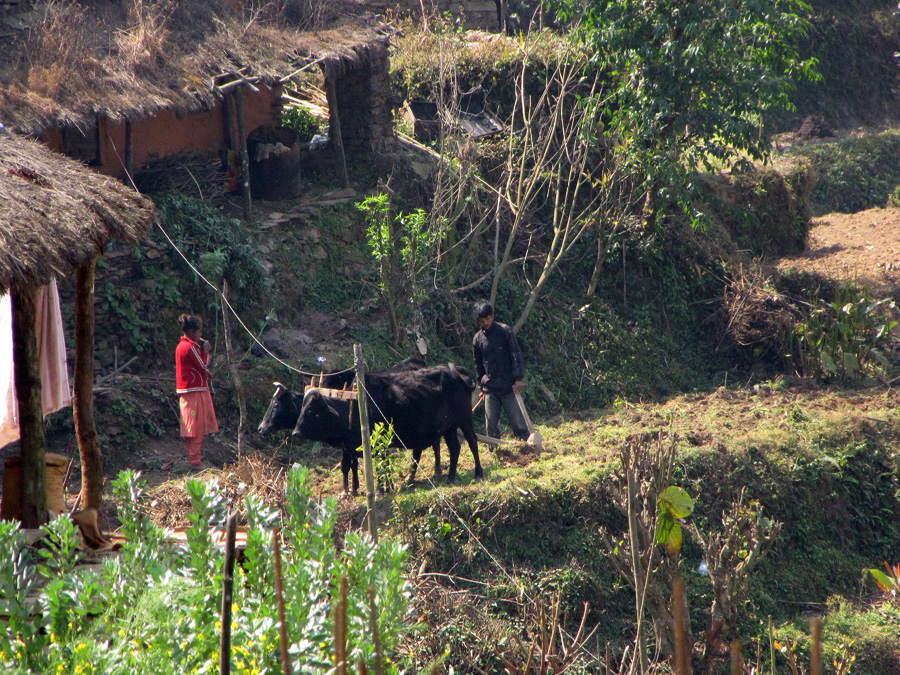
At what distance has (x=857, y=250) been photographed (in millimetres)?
14289

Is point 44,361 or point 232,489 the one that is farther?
point 232,489

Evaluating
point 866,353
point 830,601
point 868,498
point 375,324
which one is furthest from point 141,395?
point 866,353

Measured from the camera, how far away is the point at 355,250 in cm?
1206

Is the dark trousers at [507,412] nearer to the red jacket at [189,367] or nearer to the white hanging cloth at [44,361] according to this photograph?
the red jacket at [189,367]

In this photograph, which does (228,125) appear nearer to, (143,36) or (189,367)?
(143,36)

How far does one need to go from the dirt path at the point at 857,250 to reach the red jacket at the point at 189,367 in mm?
9453

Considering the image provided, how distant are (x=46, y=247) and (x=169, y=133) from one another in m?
7.19

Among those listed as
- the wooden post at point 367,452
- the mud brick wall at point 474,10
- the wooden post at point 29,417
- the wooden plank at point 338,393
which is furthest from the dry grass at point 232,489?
the mud brick wall at point 474,10

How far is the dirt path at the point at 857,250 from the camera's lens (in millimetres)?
13008

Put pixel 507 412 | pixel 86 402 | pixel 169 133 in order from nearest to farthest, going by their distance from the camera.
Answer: pixel 86 402 → pixel 507 412 → pixel 169 133

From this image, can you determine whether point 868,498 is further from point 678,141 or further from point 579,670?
point 678,141

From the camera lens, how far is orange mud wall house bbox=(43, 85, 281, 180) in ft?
33.6

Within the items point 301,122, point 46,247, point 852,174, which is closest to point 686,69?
point 301,122

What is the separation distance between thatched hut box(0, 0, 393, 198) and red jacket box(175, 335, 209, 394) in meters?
2.75
